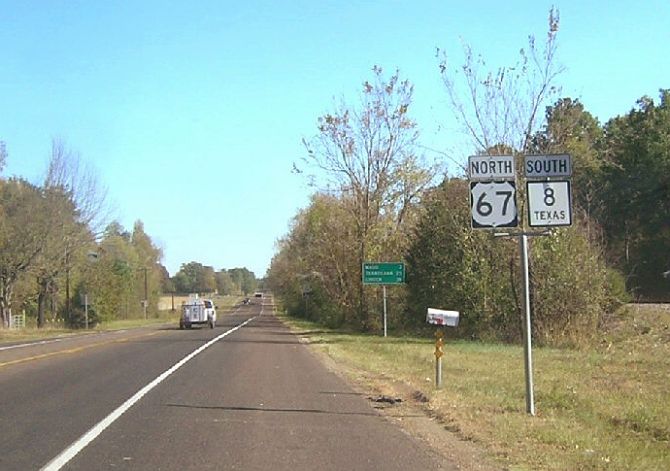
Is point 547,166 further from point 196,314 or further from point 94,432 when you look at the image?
point 196,314

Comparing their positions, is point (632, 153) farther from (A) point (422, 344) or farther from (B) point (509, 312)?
(A) point (422, 344)

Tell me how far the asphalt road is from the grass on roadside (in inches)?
45.9

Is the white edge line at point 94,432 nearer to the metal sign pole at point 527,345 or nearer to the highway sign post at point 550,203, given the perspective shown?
the metal sign pole at point 527,345

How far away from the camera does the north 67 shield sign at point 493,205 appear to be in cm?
1225

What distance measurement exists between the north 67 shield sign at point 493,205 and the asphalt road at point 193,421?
3.36 meters

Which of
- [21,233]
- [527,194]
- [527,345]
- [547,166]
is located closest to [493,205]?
[527,194]

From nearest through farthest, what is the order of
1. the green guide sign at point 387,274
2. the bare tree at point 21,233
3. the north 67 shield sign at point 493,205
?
the north 67 shield sign at point 493,205 < the green guide sign at point 387,274 < the bare tree at point 21,233

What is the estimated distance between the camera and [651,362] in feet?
69.0

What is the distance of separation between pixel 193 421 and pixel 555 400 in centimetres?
615

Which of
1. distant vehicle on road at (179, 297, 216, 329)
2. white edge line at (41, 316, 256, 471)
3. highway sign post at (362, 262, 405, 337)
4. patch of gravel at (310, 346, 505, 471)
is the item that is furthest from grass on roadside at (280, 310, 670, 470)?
distant vehicle on road at (179, 297, 216, 329)

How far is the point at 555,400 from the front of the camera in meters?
14.0

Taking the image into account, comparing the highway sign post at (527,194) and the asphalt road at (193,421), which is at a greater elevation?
the highway sign post at (527,194)

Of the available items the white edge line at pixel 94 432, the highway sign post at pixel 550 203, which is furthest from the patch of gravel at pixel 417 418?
the white edge line at pixel 94 432

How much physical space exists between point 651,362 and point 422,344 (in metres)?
12.1
